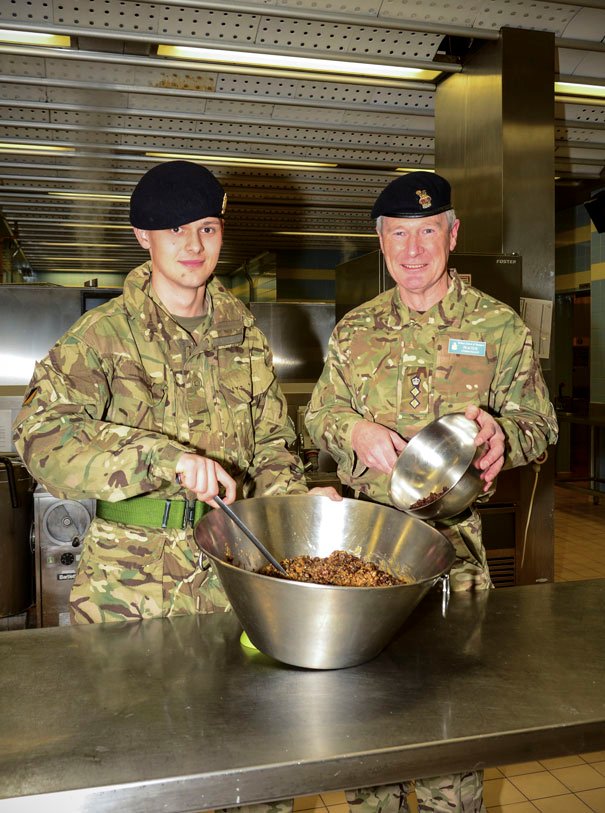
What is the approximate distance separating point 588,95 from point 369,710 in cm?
377

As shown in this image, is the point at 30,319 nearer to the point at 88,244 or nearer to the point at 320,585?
the point at 320,585

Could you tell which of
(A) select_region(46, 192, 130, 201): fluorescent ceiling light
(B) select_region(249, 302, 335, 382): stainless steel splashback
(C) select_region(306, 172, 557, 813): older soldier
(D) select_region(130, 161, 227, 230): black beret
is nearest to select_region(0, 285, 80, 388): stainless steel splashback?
(B) select_region(249, 302, 335, 382): stainless steel splashback

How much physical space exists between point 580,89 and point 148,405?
3.27m

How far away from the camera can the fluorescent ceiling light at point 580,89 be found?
147 inches

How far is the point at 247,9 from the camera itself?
2.72m

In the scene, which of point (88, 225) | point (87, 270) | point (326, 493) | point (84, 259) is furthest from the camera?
point (87, 270)

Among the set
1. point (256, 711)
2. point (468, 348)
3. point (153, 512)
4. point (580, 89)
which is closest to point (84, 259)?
point (580, 89)

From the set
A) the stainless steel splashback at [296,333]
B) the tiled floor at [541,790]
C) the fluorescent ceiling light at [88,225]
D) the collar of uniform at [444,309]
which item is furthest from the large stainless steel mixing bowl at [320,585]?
the fluorescent ceiling light at [88,225]

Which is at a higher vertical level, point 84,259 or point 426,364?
point 84,259

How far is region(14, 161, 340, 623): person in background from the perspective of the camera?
1.48 meters

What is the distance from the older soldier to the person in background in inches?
14.5

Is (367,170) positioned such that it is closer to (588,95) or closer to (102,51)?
(588,95)

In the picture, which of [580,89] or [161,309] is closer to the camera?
[161,309]

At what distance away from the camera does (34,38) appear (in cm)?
311
